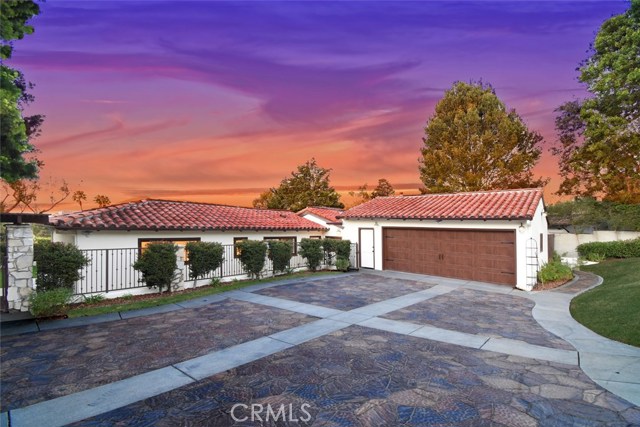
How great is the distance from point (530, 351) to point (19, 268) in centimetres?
1225

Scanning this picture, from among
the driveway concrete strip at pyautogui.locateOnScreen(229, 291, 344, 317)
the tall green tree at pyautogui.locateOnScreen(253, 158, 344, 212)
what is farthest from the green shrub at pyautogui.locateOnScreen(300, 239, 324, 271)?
the tall green tree at pyautogui.locateOnScreen(253, 158, 344, 212)

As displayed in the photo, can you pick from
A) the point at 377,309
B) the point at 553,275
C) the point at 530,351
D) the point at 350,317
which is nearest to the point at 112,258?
the point at 350,317

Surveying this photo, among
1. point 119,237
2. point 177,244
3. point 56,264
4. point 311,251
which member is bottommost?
point 311,251

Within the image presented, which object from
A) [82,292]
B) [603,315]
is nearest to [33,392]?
[82,292]

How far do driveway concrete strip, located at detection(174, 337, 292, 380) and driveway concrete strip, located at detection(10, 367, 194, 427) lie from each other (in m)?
0.25

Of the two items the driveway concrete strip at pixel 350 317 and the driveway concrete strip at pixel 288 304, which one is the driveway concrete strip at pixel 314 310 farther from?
the driveway concrete strip at pixel 350 317

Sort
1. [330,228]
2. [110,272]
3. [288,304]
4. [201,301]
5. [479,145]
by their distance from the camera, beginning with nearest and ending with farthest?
1. [288,304]
2. [201,301]
3. [110,272]
4. [330,228]
5. [479,145]

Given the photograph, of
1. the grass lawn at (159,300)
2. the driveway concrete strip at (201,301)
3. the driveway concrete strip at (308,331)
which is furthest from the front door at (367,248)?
the driveway concrete strip at (308,331)

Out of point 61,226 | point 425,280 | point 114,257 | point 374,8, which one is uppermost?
point 374,8

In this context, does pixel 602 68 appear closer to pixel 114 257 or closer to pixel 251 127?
pixel 251 127

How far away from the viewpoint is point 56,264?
1006 centimetres

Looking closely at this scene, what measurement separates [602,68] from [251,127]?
74.8ft

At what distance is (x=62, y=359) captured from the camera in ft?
20.3

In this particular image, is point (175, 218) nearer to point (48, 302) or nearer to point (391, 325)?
point (48, 302)
